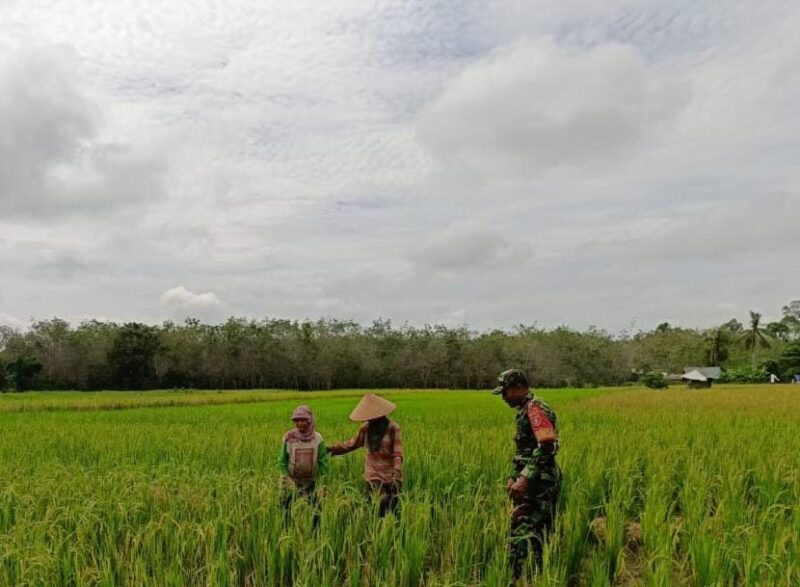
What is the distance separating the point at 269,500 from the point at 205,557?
0.85 meters

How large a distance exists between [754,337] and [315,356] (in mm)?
48731

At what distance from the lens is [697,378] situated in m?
49.6

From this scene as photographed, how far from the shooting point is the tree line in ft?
189

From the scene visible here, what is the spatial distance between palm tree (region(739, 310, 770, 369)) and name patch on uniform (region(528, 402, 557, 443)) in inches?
2969

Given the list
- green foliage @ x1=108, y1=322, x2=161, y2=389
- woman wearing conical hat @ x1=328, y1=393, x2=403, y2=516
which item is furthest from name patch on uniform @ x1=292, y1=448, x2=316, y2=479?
green foliage @ x1=108, y1=322, x2=161, y2=389

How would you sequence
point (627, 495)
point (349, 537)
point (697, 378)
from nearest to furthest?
point (349, 537) < point (627, 495) < point (697, 378)

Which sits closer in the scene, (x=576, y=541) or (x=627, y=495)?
(x=576, y=541)

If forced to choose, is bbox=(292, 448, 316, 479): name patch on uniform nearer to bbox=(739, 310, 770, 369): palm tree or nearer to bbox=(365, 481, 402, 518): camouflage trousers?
bbox=(365, 481, 402, 518): camouflage trousers

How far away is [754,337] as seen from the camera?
236 feet

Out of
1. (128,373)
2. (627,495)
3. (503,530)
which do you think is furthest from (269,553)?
(128,373)

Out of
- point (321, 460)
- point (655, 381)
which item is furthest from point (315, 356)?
point (321, 460)

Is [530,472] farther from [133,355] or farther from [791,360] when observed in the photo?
[791,360]

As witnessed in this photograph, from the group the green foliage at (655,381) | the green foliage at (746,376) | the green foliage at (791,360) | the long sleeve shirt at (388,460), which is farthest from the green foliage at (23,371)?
the green foliage at (791,360)

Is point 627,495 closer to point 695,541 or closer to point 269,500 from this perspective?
point 695,541
